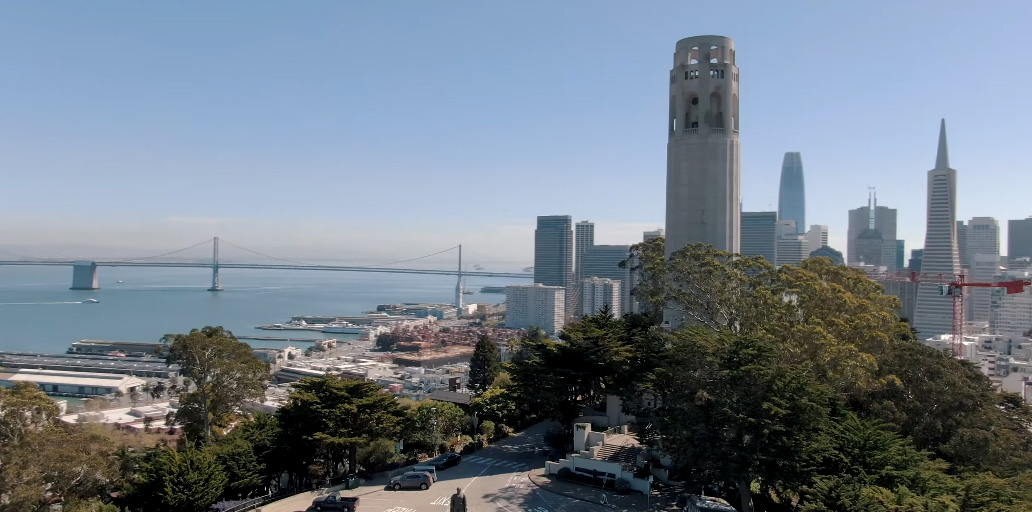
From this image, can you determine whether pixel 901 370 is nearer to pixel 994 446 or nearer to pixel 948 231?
pixel 994 446

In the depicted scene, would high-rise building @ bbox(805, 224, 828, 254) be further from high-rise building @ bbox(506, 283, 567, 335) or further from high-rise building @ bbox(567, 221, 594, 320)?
high-rise building @ bbox(506, 283, 567, 335)

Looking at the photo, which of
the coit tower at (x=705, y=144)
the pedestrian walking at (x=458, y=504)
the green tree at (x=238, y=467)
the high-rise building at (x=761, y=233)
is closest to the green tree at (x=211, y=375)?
the green tree at (x=238, y=467)

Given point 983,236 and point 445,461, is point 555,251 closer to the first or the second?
point 983,236

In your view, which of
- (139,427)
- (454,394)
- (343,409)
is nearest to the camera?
(343,409)

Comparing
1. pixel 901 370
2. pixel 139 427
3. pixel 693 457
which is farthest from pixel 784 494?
pixel 139 427

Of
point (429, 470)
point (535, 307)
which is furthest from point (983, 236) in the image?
point (429, 470)

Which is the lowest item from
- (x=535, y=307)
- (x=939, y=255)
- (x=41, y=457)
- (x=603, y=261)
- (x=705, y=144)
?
Answer: (x=535, y=307)

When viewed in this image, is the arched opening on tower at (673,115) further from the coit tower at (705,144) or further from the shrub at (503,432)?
the shrub at (503,432)
